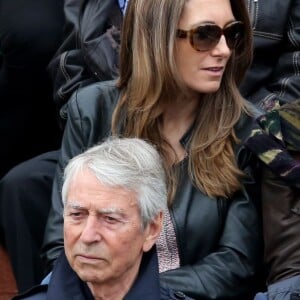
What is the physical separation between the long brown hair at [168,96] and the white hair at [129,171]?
2.02 feet

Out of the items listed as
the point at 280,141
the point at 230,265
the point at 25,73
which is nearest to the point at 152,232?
the point at 230,265

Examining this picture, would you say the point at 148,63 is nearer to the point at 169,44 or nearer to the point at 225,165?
the point at 169,44

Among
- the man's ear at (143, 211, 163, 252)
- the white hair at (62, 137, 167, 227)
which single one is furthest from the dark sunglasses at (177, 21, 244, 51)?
the man's ear at (143, 211, 163, 252)

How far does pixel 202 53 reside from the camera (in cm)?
382

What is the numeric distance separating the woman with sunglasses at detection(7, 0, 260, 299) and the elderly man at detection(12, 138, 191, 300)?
495 mm

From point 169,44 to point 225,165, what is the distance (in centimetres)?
48

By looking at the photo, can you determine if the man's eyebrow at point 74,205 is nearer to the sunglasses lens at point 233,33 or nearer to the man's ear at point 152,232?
the man's ear at point 152,232

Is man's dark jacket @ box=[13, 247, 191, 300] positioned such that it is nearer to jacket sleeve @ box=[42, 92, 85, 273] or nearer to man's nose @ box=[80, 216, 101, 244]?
man's nose @ box=[80, 216, 101, 244]

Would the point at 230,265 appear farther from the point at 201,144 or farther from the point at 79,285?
the point at 79,285

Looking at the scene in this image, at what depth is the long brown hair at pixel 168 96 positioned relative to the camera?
148 inches

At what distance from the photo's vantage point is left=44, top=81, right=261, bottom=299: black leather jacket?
3.62 meters

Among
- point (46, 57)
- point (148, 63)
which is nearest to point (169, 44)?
point (148, 63)

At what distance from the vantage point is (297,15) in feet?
14.5

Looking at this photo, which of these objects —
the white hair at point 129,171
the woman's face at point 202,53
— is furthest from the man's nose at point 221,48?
the white hair at point 129,171
